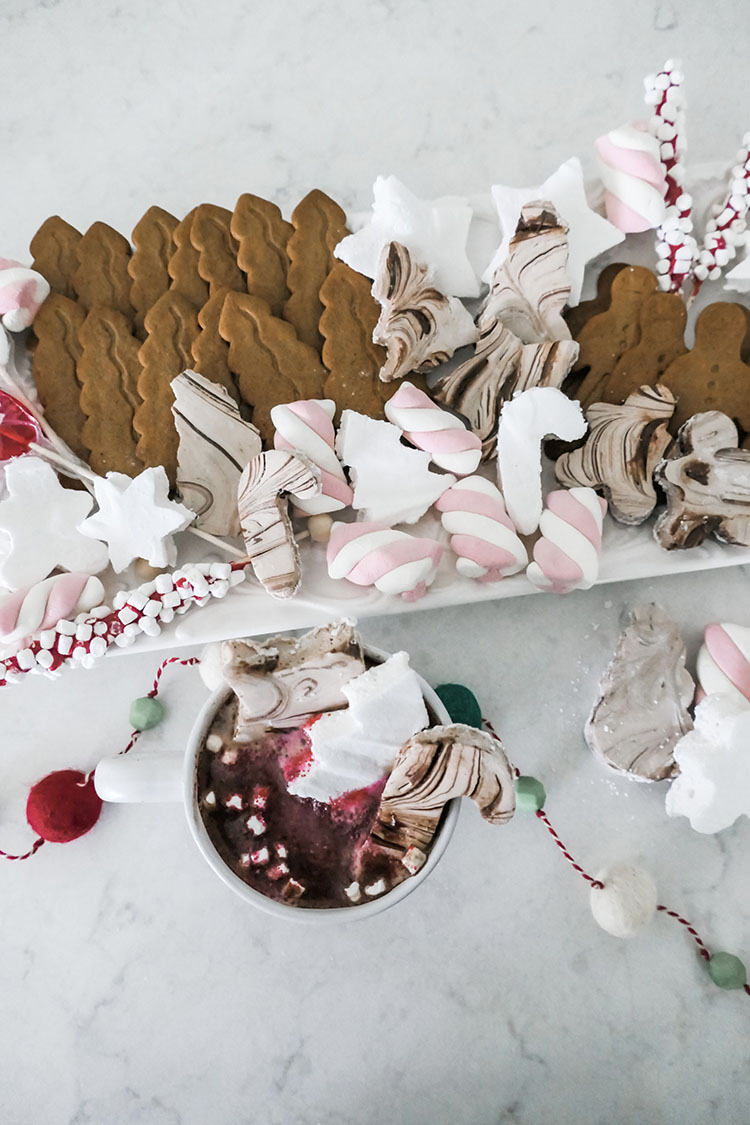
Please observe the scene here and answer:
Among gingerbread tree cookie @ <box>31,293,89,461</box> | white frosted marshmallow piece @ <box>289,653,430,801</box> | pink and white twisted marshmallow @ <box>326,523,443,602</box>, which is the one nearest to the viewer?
white frosted marshmallow piece @ <box>289,653,430,801</box>

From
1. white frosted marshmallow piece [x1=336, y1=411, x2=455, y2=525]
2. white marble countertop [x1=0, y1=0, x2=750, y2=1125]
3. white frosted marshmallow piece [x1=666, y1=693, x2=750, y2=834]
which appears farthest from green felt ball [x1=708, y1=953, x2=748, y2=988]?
white frosted marshmallow piece [x1=336, y1=411, x2=455, y2=525]

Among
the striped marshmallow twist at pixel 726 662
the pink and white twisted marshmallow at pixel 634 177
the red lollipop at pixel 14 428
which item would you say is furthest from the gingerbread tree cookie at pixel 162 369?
the striped marshmallow twist at pixel 726 662

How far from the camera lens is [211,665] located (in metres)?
0.92

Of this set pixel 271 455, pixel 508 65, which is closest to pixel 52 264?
pixel 271 455

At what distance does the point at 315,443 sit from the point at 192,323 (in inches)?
8.3

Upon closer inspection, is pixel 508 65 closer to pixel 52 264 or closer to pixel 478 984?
pixel 52 264

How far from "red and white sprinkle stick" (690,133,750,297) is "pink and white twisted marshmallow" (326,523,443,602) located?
44 cm

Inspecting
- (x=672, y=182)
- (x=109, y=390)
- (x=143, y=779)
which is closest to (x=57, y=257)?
(x=109, y=390)

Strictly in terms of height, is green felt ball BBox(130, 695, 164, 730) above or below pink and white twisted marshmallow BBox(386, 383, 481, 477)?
below

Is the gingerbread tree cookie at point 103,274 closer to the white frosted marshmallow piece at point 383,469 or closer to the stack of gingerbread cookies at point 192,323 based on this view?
the stack of gingerbread cookies at point 192,323

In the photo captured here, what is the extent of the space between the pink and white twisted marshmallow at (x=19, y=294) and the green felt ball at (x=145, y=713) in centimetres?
43

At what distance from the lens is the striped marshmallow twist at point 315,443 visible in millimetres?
853

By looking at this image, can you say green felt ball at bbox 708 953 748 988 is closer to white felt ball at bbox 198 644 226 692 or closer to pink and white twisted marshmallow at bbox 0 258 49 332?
white felt ball at bbox 198 644 226 692

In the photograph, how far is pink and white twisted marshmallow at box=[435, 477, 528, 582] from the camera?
846 millimetres
